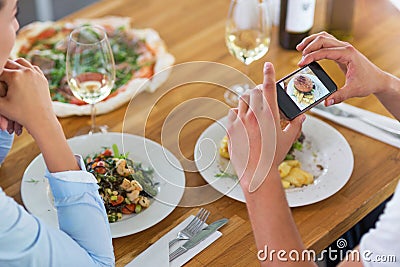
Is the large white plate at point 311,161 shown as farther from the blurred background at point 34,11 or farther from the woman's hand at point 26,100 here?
the blurred background at point 34,11

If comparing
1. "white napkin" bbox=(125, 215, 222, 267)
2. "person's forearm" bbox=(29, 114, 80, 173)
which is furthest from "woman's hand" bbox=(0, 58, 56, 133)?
"white napkin" bbox=(125, 215, 222, 267)

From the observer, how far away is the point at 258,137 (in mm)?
1206

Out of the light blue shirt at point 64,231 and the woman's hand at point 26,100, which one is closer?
the light blue shirt at point 64,231

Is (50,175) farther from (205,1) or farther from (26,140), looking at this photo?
(205,1)

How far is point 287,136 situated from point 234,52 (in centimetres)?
58

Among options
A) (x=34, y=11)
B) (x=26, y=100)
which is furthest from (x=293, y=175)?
(x=34, y=11)

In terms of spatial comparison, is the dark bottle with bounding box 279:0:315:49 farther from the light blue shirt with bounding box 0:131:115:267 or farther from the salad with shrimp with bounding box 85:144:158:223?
the light blue shirt with bounding box 0:131:115:267

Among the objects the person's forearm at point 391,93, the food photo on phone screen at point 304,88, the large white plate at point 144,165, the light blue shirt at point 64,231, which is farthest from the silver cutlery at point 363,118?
the light blue shirt at point 64,231

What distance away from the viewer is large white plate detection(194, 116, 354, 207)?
146cm

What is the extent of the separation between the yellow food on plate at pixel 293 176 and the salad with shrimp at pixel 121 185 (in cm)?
29

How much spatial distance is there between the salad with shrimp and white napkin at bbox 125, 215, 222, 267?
10 cm

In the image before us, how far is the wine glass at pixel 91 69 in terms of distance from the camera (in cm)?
158

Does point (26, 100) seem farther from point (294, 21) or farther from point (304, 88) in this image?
point (294, 21)

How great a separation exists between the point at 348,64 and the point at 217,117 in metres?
0.39
